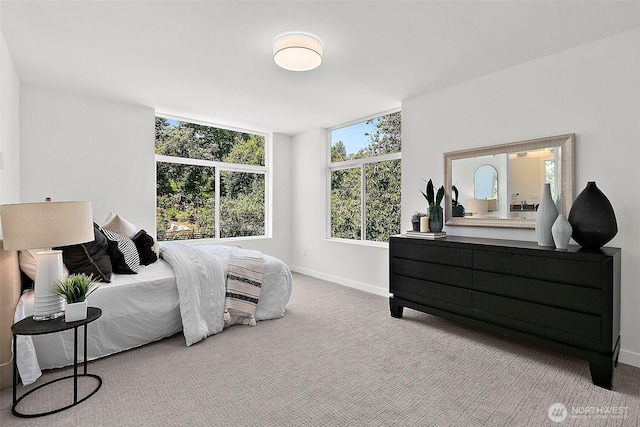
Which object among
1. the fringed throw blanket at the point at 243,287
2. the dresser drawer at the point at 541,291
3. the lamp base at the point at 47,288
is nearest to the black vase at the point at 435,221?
the dresser drawer at the point at 541,291

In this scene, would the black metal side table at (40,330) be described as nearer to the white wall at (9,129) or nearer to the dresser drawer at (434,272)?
the white wall at (9,129)

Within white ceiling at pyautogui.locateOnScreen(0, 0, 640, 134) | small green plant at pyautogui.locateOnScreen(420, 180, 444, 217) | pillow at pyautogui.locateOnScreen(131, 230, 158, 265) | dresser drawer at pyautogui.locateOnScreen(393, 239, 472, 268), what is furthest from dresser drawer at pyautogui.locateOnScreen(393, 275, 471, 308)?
pillow at pyautogui.locateOnScreen(131, 230, 158, 265)

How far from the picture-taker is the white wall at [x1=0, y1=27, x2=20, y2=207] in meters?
2.53

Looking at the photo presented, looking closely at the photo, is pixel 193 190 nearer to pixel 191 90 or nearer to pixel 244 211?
pixel 244 211

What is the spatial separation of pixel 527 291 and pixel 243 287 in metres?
2.39

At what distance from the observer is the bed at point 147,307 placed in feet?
6.88

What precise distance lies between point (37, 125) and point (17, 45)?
1.14 metres

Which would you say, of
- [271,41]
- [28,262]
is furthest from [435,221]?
[28,262]

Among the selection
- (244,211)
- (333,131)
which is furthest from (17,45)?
(333,131)

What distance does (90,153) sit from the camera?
382 cm

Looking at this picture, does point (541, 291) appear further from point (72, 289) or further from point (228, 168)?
point (228, 168)

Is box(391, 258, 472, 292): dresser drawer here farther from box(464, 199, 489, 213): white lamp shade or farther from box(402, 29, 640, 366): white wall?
box(464, 199, 489, 213): white lamp shade

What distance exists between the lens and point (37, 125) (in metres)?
3.48

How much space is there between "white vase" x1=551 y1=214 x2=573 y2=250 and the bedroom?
48 centimetres
